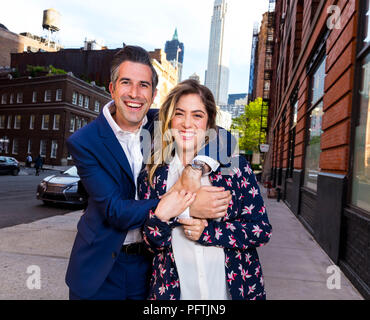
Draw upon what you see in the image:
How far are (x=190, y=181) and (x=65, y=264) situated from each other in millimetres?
3660

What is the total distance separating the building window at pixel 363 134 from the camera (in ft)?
14.1

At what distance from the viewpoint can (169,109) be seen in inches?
78.2

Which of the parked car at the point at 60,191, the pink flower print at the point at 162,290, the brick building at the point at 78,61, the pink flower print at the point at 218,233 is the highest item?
the brick building at the point at 78,61

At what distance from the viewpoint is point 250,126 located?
50562mm

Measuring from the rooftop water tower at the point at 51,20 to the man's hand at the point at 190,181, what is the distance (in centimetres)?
8852

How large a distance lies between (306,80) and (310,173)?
10.7 feet

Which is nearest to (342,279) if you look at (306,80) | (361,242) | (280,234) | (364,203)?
(361,242)

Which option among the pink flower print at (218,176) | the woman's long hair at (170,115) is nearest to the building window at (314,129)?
the woman's long hair at (170,115)

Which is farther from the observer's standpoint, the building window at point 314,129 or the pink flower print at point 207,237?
the building window at point 314,129

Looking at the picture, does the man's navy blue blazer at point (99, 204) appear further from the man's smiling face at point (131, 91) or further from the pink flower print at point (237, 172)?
the pink flower print at point (237, 172)

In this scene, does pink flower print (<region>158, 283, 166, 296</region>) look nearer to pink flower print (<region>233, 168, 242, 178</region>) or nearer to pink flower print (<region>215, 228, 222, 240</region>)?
pink flower print (<region>215, 228, 222, 240</region>)

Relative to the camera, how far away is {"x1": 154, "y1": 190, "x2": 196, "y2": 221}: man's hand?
1632 millimetres

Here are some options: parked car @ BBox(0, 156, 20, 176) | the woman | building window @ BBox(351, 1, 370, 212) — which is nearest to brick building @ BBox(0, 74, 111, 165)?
parked car @ BBox(0, 156, 20, 176)
